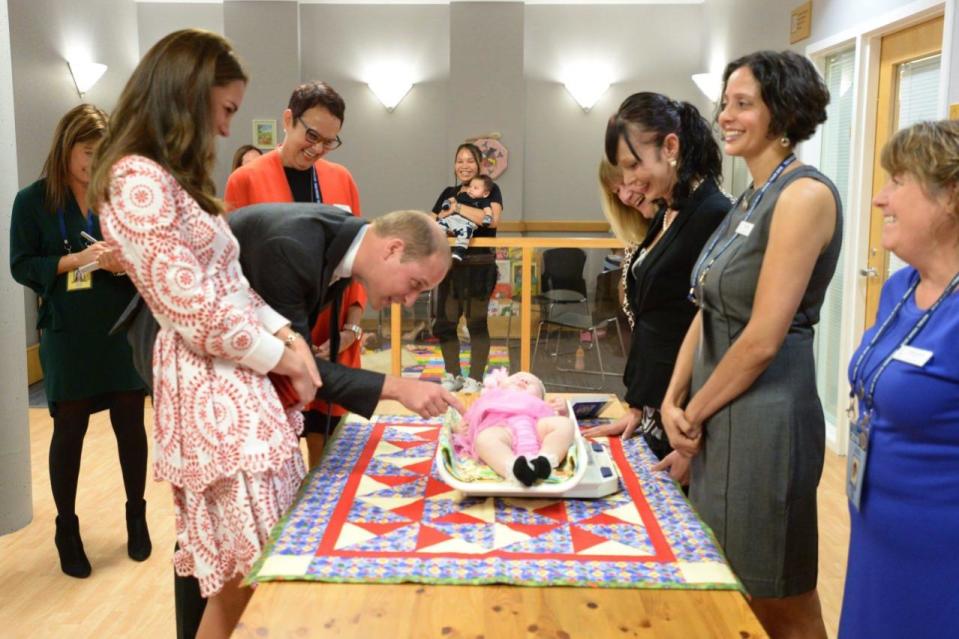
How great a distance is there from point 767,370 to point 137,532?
2.61 metres

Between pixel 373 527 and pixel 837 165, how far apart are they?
4391 millimetres

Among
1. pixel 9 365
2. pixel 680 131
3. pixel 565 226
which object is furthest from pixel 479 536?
pixel 565 226

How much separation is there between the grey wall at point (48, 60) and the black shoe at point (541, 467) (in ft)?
18.5

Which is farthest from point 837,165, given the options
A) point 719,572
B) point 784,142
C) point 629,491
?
point 719,572

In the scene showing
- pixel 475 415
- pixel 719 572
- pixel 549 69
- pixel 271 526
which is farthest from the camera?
pixel 549 69

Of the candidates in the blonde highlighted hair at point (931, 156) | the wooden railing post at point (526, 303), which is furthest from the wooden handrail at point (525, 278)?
the blonde highlighted hair at point (931, 156)

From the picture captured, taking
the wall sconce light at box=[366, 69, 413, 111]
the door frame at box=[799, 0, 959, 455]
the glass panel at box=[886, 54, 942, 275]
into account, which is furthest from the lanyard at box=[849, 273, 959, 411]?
the wall sconce light at box=[366, 69, 413, 111]

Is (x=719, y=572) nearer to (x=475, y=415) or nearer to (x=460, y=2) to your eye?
(x=475, y=415)

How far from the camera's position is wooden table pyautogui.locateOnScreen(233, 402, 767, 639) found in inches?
52.3

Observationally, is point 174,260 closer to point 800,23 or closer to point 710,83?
point 800,23

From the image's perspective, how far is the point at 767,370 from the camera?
1.90 m

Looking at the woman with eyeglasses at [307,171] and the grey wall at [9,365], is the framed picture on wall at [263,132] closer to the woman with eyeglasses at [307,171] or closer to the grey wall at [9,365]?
the grey wall at [9,365]

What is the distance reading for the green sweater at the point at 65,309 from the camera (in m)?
3.25

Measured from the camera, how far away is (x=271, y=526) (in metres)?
1.77
